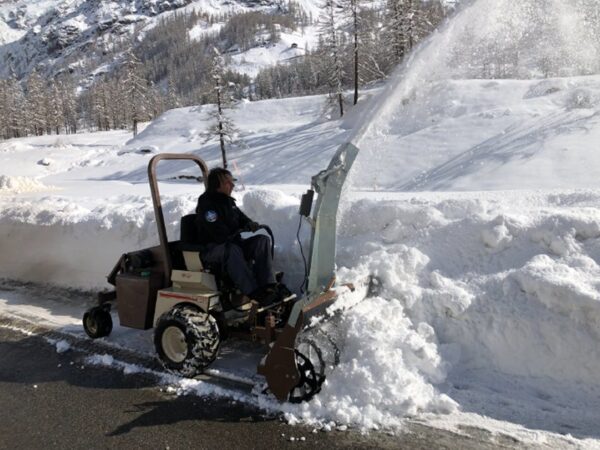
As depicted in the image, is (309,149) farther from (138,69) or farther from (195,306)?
(138,69)

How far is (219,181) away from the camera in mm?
5250

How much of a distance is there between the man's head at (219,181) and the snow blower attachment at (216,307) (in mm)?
410

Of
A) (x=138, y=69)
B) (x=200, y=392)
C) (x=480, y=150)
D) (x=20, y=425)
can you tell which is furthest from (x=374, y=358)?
(x=138, y=69)

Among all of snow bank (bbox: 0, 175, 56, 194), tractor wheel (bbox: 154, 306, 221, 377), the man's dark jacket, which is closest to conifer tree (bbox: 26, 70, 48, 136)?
snow bank (bbox: 0, 175, 56, 194)

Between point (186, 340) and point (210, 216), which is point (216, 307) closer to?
point (186, 340)

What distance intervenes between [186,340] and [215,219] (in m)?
1.23

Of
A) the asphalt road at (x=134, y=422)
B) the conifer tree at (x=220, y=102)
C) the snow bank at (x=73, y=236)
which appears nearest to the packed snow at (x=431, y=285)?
the snow bank at (x=73, y=236)

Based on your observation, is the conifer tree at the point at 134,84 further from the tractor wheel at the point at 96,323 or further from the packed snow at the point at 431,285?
the tractor wheel at the point at 96,323

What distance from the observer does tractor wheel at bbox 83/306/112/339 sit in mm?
5789

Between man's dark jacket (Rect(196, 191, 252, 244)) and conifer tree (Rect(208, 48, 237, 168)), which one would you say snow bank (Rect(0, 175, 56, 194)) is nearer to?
man's dark jacket (Rect(196, 191, 252, 244))

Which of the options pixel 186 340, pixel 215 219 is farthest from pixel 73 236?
pixel 186 340

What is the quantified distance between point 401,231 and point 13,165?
57.1 m

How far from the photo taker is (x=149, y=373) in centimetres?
481

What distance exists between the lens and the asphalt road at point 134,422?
11.6 ft
